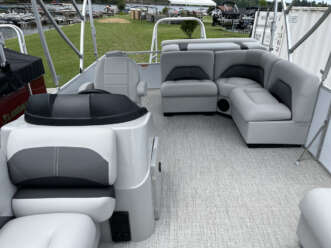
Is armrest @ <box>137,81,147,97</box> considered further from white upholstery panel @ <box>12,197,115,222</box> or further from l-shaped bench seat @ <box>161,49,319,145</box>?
white upholstery panel @ <box>12,197,115,222</box>

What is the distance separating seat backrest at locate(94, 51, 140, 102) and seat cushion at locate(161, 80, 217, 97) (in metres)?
0.57

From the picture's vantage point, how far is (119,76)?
2.74 meters

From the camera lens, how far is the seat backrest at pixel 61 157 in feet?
3.97

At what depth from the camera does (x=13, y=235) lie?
107 cm

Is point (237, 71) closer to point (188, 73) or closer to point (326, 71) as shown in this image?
point (188, 73)

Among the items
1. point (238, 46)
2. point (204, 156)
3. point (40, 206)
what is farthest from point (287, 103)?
point (40, 206)

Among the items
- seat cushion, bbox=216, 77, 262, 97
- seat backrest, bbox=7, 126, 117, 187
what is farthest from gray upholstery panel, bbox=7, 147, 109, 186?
seat cushion, bbox=216, 77, 262, 97

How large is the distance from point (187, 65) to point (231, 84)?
65 cm

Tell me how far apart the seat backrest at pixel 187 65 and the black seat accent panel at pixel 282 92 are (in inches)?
35.9

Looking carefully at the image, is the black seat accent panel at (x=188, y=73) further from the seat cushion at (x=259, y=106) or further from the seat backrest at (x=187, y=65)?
the seat cushion at (x=259, y=106)

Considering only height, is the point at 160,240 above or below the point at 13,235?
below

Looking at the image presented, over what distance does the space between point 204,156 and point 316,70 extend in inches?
145

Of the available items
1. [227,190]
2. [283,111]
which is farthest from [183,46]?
[227,190]

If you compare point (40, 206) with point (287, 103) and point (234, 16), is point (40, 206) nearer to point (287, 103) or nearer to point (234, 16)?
point (287, 103)
